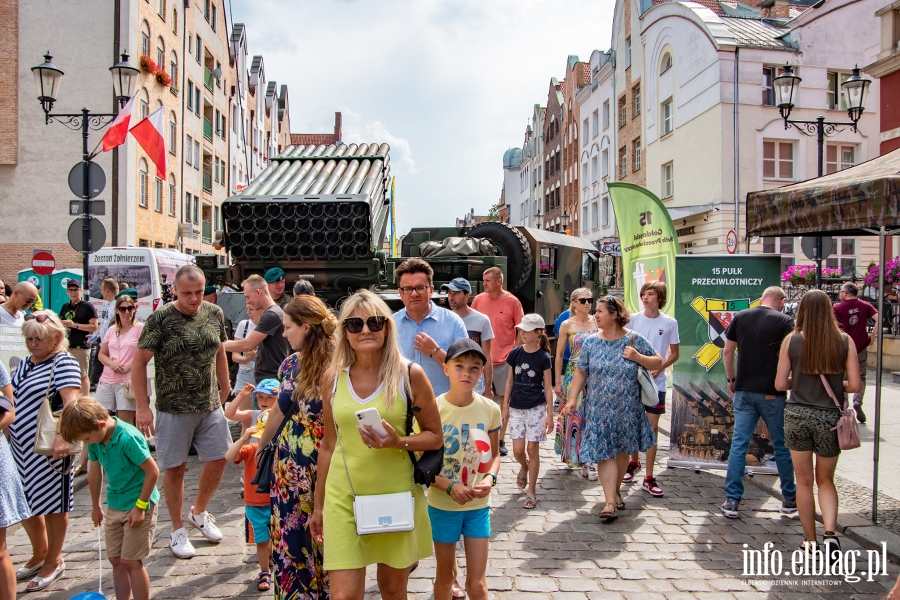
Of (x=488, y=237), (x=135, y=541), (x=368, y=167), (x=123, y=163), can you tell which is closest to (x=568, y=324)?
(x=368, y=167)

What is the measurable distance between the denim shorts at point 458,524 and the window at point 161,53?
1201 inches

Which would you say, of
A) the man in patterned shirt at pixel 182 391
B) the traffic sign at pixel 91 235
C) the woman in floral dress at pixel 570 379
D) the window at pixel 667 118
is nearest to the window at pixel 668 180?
the window at pixel 667 118

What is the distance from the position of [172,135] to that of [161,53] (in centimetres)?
350

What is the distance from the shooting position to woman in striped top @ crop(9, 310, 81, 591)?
4441 millimetres

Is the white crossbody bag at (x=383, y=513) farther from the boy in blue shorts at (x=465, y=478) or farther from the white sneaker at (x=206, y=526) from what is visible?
the white sneaker at (x=206, y=526)

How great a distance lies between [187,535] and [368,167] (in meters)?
5.47

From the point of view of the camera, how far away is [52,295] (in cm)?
2072

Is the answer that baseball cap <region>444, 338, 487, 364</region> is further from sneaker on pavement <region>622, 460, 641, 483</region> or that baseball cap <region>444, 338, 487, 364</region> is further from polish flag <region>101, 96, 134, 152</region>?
polish flag <region>101, 96, 134, 152</region>

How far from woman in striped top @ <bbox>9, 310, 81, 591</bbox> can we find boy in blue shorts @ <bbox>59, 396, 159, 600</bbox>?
77 centimetres

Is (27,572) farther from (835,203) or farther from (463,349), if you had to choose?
(835,203)

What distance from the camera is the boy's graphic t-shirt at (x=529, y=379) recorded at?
20.8 feet

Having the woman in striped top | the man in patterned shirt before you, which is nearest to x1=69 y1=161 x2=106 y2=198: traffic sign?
the man in patterned shirt

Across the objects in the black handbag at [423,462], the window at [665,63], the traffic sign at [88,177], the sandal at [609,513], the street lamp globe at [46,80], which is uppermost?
the window at [665,63]

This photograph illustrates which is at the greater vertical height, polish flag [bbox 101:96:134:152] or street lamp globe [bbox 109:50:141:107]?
street lamp globe [bbox 109:50:141:107]
